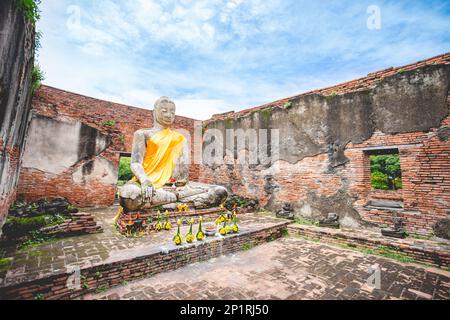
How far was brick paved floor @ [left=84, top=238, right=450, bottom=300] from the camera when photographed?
2.86 metres

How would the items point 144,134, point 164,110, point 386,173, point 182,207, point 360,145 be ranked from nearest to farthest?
point 182,207
point 360,145
point 144,134
point 164,110
point 386,173

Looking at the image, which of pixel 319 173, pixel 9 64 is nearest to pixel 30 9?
pixel 9 64

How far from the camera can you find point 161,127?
6.52 m

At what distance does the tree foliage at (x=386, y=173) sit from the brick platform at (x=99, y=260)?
12.0 metres

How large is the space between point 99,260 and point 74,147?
589 cm

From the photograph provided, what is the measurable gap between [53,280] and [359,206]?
20.2 ft

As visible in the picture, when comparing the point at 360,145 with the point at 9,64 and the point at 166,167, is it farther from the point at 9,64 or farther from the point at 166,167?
the point at 9,64

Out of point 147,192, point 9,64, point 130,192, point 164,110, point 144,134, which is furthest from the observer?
point 164,110

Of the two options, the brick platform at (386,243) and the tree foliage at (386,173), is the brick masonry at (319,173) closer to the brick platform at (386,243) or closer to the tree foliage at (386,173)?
the brick platform at (386,243)

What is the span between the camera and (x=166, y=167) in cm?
629

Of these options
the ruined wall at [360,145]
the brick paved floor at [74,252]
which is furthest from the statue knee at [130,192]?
the ruined wall at [360,145]

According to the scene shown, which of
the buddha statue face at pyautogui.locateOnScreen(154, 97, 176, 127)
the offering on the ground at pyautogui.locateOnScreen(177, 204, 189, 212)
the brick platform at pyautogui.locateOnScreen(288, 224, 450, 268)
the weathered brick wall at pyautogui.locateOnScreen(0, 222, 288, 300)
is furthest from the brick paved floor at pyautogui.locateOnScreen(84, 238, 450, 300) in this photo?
the buddha statue face at pyautogui.locateOnScreen(154, 97, 176, 127)
